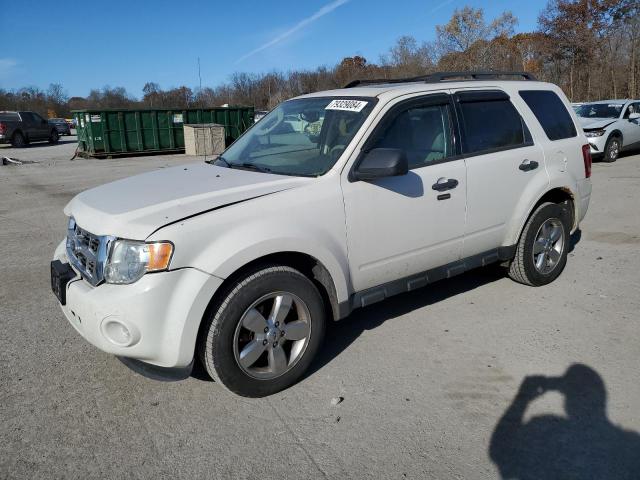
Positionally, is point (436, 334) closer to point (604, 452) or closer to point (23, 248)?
point (604, 452)

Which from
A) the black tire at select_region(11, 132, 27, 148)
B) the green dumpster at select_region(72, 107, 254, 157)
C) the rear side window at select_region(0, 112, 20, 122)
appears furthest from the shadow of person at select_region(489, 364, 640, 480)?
the black tire at select_region(11, 132, 27, 148)

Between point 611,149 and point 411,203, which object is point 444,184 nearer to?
point 411,203

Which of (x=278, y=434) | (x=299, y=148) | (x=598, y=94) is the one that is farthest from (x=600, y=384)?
(x=598, y=94)

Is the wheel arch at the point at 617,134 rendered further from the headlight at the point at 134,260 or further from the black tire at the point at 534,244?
the headlight at the point at 134,260

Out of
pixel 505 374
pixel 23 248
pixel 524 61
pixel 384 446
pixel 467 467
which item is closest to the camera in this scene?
pixel 467 467

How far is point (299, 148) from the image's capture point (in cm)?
382

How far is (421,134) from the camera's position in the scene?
385 centimetres

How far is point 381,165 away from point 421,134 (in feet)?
2.62

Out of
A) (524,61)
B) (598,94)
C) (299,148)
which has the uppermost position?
(524,61)

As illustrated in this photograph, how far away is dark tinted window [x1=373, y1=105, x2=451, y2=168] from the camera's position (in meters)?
3.69

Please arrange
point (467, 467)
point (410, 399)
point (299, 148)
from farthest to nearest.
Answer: point (299, 148) → point (410, 399) → point (467, 467)

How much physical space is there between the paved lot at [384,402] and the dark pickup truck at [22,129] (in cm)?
2719

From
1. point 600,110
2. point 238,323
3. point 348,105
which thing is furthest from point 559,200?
point 600,110

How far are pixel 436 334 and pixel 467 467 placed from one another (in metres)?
1.49
